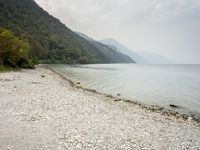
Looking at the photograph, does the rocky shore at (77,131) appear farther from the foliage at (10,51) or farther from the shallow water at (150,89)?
the foliage at (10,51)

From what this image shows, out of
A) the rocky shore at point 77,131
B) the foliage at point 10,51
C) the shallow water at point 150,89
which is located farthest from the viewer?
the foliage at point 10,51

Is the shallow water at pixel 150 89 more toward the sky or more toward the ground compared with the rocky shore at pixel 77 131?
more toward the ground

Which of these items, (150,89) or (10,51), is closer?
(150,89)

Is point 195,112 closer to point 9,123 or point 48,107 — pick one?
point 48,107

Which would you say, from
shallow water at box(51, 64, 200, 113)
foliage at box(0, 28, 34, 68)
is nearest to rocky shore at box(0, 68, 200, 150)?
shallow water at box(51, 64, 200, 113)

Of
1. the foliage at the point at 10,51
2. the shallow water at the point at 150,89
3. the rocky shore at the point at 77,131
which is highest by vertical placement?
the foliage at the point at 10,51

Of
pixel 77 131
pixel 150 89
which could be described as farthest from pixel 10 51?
pixel 77 131

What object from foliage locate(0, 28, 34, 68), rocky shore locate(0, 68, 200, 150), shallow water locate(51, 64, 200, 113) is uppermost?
foliage locate(0, 28, 34, 68)

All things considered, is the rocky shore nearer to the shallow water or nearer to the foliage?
the shallow water

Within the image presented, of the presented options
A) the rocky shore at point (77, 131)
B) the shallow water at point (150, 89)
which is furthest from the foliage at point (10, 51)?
the rocky shore at point (77, 131)

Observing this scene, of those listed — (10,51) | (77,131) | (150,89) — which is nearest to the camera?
(77,131)

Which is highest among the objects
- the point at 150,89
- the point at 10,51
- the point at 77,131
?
the point at 10,51

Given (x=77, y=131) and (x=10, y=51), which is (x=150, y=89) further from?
(x=77, y=131)

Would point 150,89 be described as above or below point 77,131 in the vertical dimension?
below
